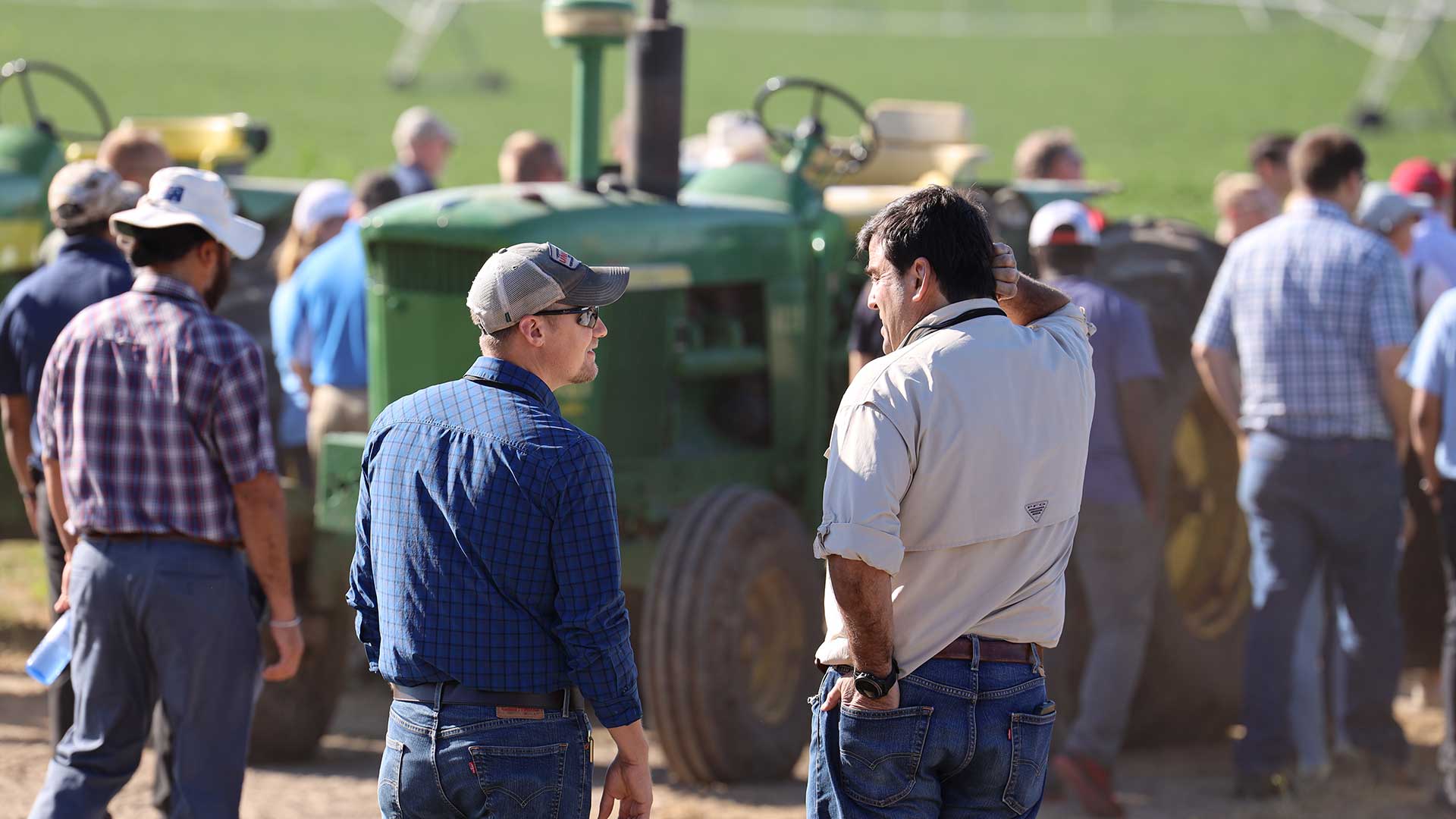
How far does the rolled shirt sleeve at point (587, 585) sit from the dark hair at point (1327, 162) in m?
3.35

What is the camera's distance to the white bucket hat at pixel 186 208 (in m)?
3.99

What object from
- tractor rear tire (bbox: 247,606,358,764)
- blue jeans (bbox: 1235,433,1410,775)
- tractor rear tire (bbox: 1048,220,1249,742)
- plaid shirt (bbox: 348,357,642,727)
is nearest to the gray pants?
blue jeans (bbox: 1235,433,1410,775)

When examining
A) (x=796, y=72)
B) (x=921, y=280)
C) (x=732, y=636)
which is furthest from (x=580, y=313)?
(x=796, y=72)

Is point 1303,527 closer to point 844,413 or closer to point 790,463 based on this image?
point 790,463

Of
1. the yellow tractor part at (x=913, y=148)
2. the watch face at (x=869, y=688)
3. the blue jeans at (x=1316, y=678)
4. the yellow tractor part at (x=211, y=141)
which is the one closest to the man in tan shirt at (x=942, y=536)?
the watch face at (x=869, y=688)

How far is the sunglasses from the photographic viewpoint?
3129mm

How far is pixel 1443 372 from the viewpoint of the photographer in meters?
5.50

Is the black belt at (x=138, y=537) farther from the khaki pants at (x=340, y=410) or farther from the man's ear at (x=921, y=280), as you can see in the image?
the khaki pants at (x=340, y=410)

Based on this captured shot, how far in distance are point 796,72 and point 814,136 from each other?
1266 inches

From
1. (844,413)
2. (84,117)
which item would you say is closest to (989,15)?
(84,117)

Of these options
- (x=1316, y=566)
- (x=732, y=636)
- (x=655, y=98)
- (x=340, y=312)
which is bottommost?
(x=732, y=636)

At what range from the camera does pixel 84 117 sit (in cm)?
2902

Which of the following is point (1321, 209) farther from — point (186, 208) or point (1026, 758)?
point (186, 208)

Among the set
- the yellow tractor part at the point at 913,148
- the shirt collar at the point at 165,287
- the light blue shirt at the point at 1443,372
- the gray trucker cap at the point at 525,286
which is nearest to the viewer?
the gray trucker cap at the point at 525,286
